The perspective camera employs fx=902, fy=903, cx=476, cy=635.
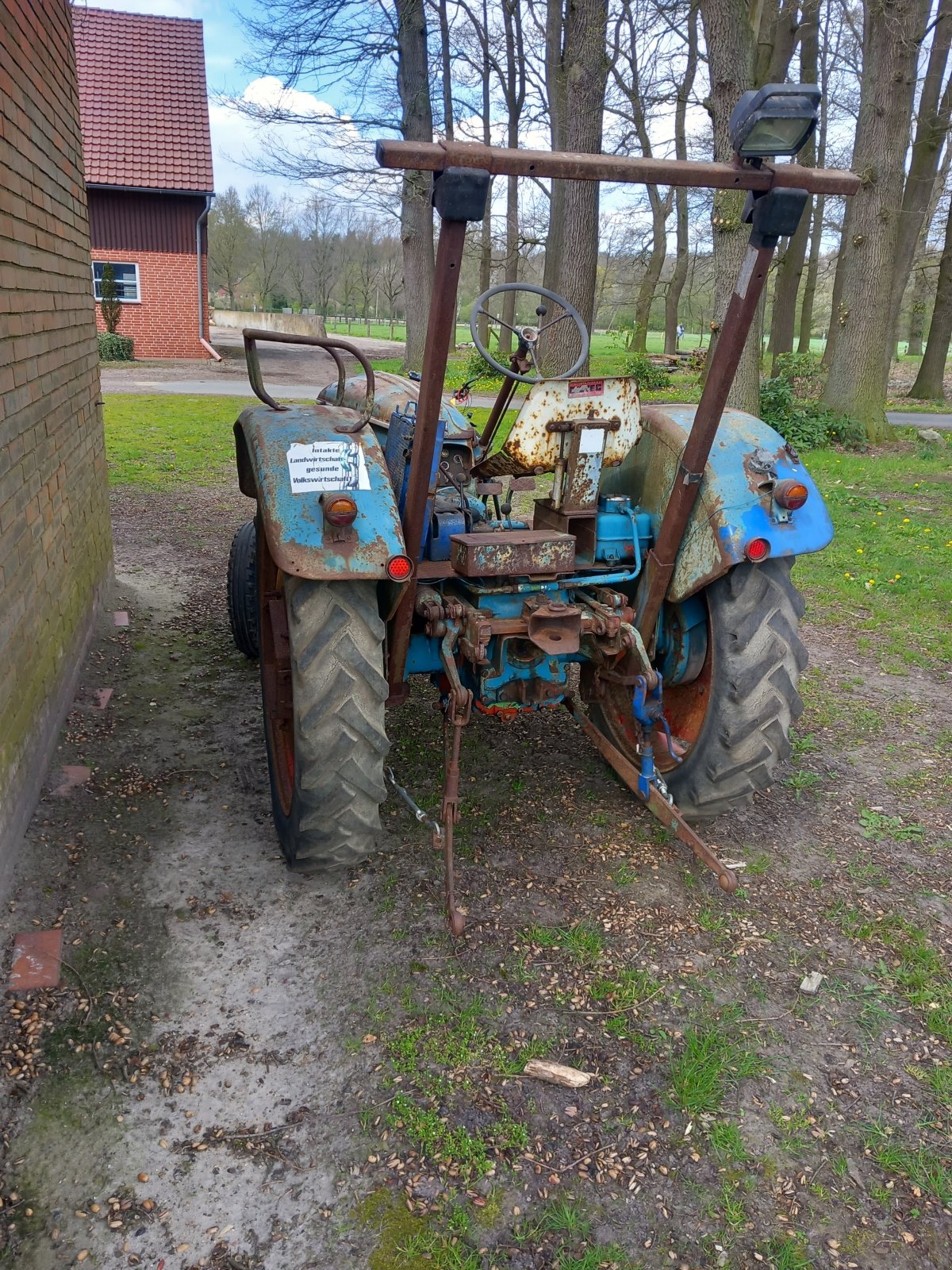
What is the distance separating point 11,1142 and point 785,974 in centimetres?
214

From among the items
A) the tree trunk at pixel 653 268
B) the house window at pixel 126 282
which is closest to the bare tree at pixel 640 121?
the tree trunk at pixel 653 268

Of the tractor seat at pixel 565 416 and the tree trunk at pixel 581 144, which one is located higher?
the tree trunk at pixel 581 144

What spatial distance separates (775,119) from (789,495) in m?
1.15

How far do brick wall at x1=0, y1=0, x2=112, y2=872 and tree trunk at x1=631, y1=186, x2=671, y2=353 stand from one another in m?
20.5

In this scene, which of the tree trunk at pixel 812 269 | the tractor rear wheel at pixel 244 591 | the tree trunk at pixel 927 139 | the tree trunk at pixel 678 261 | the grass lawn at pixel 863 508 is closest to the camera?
the tractor rear wheel at pixel 244 591

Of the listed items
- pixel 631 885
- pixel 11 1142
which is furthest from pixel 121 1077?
pixel 631 885

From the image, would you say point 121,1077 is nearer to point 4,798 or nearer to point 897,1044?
point 4,798

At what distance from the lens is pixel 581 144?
11.1m

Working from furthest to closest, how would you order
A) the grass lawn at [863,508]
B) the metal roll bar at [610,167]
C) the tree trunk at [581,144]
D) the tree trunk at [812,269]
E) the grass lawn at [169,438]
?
the tree trunk at [812,269] < the tree trunk at [581,144] < the grass lawn at [169,438] < the grass lawn at [863,508] < the metal roll bar at [610,167]

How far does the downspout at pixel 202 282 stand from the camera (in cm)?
2088

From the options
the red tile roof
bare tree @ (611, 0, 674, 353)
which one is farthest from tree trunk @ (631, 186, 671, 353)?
the red tile roof

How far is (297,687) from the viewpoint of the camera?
270 cm

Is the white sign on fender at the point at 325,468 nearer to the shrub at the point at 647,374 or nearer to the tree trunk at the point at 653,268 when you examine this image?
the shrub at the point at 647,374

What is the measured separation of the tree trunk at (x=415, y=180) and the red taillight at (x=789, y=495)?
39.7 feet
